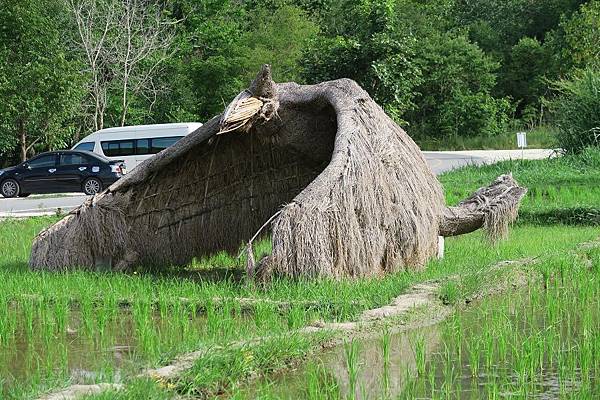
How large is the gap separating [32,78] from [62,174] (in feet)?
15.2

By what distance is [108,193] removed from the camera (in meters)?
10.7

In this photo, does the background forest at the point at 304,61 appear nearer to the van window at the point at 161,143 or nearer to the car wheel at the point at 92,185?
the van window at the point at 161,143

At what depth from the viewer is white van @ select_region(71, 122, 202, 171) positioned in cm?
2673

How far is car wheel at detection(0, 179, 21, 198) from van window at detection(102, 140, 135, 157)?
258cm

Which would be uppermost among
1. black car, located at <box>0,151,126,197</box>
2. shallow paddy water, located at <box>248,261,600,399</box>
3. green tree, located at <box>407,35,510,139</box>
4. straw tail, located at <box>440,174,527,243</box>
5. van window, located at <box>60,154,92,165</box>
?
green tree, located at <box>407,35,510,139</box>

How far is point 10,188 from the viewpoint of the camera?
25797mm

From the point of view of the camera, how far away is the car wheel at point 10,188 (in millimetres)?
25719

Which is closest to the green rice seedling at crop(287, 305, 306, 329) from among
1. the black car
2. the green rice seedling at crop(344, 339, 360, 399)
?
the green rice seedling at crop(344, 339, 360, 399)

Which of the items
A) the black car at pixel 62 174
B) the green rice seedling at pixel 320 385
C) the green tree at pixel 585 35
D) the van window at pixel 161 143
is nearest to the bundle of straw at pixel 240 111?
the green rice seedling at pixel 320 385

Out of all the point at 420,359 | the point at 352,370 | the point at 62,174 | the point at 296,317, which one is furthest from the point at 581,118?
the point at 352,370

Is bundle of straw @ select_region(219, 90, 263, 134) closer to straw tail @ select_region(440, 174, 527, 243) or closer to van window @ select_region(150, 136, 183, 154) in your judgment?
straw tail @ select_region(440, 174, 527, 243)

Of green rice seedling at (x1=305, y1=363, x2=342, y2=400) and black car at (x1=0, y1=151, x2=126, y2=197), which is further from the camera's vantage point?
black car at (x1=0, y1=151, x2=126, y2=197)

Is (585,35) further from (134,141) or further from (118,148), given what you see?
(118,148)

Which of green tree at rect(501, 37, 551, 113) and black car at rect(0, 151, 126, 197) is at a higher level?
green tree at rect(501, 37, 551, 113)
